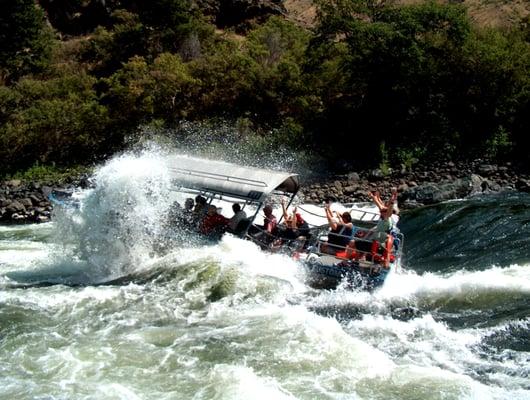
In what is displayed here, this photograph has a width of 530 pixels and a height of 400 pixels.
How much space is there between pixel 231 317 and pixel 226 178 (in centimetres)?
456

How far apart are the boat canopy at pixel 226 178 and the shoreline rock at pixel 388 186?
9.65m

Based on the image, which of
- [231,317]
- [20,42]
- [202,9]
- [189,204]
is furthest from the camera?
[202,9]

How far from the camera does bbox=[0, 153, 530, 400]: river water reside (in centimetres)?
972

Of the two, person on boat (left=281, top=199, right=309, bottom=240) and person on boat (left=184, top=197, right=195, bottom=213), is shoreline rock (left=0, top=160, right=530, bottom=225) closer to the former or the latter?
person on boat (left=281, top=199, right=309, bottom=240)

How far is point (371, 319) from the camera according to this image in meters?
12.3

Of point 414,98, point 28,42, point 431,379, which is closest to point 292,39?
point 414,98

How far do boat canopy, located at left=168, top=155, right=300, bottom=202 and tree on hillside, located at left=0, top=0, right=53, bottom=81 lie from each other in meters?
29.3

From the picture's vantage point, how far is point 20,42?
4250 centimetres

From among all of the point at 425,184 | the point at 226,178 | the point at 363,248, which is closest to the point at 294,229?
the point at 363,248

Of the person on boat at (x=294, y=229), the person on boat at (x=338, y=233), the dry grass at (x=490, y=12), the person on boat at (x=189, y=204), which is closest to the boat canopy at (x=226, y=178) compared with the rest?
the person on boat at (x=189, y=204)

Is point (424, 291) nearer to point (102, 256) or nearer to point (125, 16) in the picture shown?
point (102, 256)

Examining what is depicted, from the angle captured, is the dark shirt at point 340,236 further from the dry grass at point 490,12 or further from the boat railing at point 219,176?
the dry grass at point 490,12

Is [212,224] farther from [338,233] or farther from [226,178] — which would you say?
[338,233]

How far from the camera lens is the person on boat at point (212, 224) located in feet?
52.7
